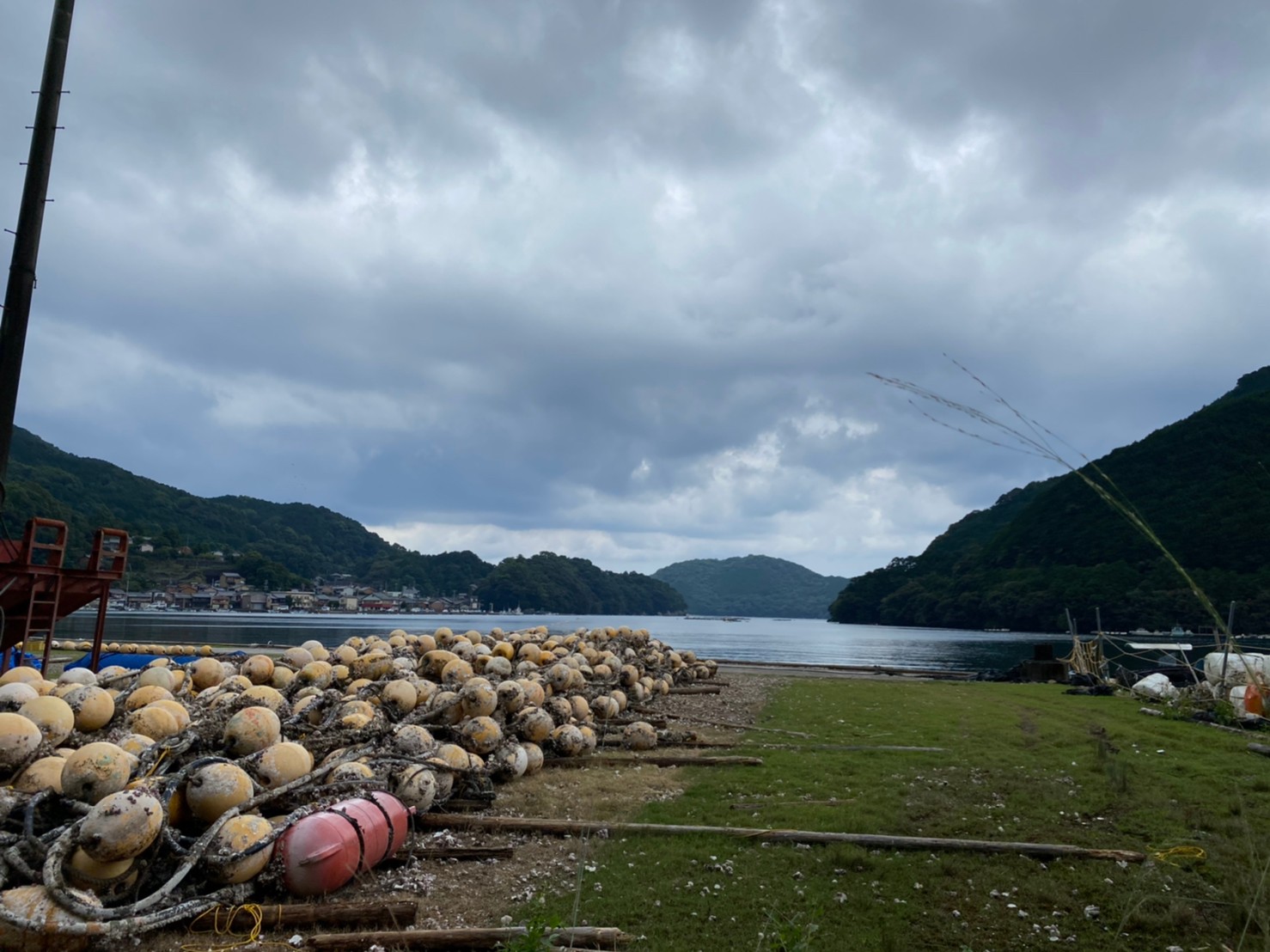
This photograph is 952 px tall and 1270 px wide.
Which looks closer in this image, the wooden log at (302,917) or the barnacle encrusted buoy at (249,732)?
the wooden log at (302,917)

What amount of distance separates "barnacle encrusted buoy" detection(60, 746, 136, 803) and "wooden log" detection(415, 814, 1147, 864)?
307 centimetres

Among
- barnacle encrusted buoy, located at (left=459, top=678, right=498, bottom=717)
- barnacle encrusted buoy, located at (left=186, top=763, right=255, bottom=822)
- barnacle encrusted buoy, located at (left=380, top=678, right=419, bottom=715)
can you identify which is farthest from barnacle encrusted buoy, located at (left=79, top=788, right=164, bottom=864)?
barnacle encrusted buoy, located at (left=459, top=678, right=498, bottom=717)

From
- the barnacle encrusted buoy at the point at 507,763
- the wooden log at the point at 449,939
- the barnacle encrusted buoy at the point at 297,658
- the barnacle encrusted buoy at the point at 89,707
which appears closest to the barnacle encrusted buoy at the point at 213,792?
the wooden log at the point at 449,939

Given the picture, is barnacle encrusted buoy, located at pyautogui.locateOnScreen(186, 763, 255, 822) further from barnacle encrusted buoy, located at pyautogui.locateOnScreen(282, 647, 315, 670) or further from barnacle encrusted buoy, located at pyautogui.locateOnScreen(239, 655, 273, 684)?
barnacle encrusted buoy, located at pyautogui.locateOnScreen(282, 647, 315, 670)

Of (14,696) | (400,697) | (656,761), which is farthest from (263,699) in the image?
(656,761)

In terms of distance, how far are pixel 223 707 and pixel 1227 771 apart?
13739 mm

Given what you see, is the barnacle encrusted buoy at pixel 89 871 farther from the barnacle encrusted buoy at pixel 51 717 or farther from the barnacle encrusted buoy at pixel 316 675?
the barnacle encrusted buoy at pixel 316 675

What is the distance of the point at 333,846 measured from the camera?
700 cm

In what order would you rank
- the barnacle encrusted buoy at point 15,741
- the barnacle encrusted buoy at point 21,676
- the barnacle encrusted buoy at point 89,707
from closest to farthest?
the barnacle encrusted buoy at point 15,741, the barnacle encrusted buoy at point 89,707, the barnacle encrusted buoy at point 21,676

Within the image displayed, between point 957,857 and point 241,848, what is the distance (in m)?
6.65

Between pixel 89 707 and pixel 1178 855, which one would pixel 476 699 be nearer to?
pixel 89 707

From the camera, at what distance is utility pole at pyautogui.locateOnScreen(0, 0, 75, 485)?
515 inches

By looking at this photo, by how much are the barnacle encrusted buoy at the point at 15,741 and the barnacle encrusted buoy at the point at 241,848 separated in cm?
235

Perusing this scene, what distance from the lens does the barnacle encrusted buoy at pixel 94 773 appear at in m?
6.97
